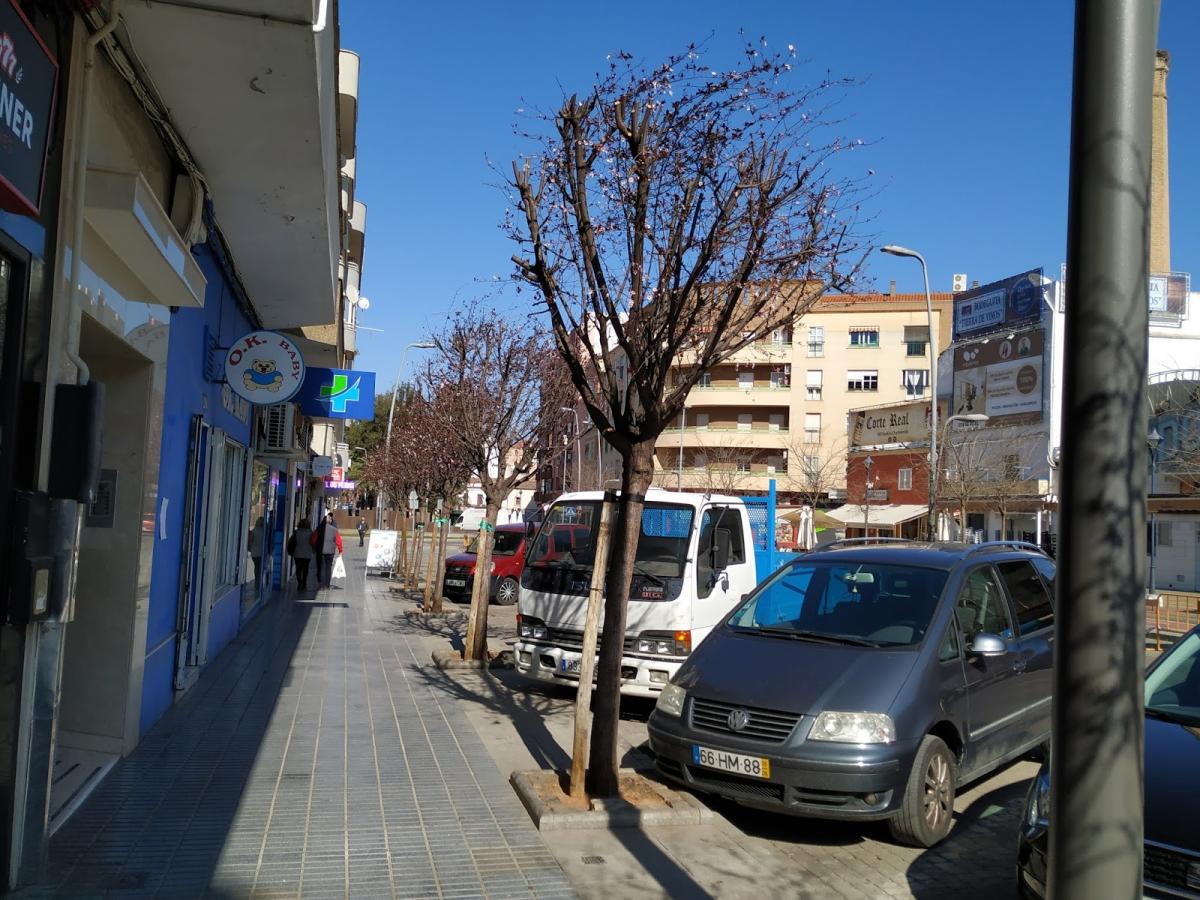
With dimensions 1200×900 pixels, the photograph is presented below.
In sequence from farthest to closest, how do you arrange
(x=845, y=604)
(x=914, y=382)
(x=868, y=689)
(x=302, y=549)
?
(x=914, y=382) < (x=302, y=549) < (x=845, y=604) < (x=868, y=689)

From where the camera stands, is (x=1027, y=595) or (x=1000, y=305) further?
(x=1000, y=305)

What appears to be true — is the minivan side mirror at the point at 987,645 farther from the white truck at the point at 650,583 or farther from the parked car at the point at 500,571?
the parked car at the point at 500,571

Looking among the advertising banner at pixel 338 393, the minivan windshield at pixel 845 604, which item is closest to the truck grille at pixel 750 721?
the minivan windshield at pixel 845 604

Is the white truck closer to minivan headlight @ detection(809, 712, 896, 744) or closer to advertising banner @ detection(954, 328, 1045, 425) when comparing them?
minivan headlight @ detection(809, 712, 896, 744)

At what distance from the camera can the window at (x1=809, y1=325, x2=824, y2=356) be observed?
61719 millimetres

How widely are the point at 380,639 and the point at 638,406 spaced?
28.7ft

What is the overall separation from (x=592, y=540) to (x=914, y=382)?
53796 millimetres

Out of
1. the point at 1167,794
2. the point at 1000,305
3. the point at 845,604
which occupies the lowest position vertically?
the point at 1167,794

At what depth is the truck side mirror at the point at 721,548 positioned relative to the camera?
10.0m

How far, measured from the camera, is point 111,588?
23.0 ft

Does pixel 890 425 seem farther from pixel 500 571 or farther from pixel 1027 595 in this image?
pixel 1027 595

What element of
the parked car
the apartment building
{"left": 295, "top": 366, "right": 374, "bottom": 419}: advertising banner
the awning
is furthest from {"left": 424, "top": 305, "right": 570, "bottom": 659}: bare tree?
the apartment building

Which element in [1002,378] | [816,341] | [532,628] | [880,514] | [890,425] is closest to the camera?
[532,628]

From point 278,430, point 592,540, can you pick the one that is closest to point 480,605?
point 592,540
